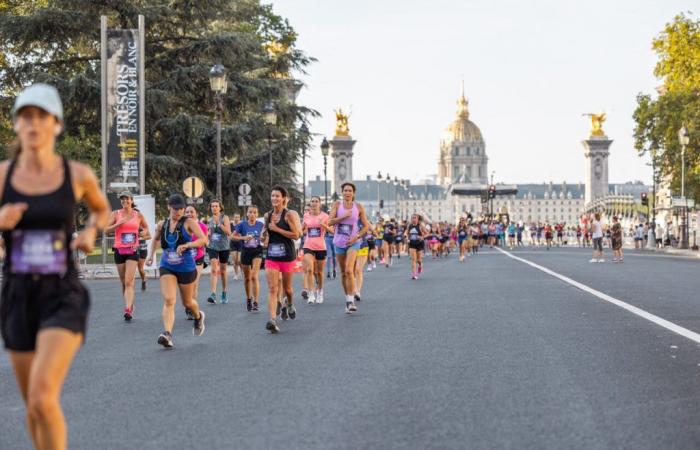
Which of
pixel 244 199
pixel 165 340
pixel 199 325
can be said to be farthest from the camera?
pixel 244 199

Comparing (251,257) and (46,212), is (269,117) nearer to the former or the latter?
(251,257)

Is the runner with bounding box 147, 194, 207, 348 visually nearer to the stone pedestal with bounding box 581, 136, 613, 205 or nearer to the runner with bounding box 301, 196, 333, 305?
the runner with bounding box 301, 196, 333, 305

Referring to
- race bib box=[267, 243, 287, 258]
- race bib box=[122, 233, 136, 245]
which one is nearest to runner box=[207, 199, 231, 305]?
race bib box=[122, 233, 136, 245]

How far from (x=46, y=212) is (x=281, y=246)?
30.0 feet

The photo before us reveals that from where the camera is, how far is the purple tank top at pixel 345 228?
671 inches

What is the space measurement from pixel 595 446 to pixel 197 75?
111ft

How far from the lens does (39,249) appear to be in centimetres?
519

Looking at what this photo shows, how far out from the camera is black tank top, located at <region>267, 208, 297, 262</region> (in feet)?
47.0

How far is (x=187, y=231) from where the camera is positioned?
12.3m

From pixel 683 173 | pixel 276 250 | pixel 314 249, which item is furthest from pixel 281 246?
pixel 683 173

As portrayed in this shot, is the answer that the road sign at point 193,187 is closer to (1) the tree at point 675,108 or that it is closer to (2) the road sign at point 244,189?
(2) the road sign at point 244,189

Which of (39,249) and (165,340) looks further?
(165,340)

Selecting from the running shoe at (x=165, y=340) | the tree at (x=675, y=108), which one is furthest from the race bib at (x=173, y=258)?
the tree at (x=675, y=108)

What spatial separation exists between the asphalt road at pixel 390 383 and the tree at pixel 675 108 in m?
43.0
